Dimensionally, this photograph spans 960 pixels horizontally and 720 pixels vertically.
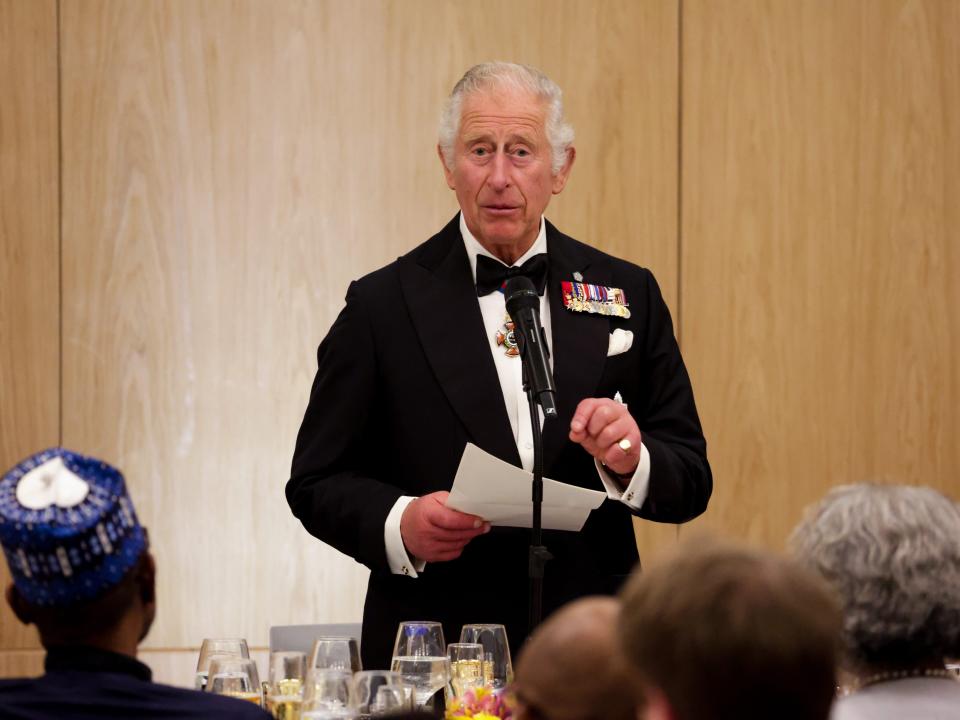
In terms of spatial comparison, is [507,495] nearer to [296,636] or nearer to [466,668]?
[466,668]

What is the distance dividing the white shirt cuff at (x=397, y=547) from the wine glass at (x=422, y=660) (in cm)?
45

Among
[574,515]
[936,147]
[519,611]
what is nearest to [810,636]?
[574,515]

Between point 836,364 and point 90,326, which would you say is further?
point 836,364

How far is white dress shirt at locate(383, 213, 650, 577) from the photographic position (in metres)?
2.71

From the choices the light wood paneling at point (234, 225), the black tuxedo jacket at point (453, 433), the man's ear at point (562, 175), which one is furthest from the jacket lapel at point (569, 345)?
the light wood paneling at point (234, 225)

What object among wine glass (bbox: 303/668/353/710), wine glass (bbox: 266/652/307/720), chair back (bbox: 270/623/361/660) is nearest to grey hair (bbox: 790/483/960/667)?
wine glass (bbox: 303/668/353/710)

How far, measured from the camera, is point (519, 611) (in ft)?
9.16

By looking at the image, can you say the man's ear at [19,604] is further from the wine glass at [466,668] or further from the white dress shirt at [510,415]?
the white dress shirt at [510,415]

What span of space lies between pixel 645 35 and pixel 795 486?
1635 mm

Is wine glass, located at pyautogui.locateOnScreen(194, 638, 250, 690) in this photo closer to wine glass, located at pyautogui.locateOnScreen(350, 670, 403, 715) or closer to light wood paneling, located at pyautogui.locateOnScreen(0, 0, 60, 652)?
wine glass, located at pyautogui.locateOnScreen(350, 670, 403, 715)

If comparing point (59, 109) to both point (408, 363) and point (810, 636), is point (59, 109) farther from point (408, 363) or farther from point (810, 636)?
point (810, 636)

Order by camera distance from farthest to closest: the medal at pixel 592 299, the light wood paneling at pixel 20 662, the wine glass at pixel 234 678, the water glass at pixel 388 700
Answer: the light wood paneling at pixel 20 662 < the medal at pixel 592 299 < the wine glass at pixel 234 678 < the water glass at pixel 388 700

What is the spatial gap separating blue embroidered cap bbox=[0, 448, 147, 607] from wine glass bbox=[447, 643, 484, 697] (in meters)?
0.69

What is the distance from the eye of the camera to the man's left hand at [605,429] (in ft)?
8.41
